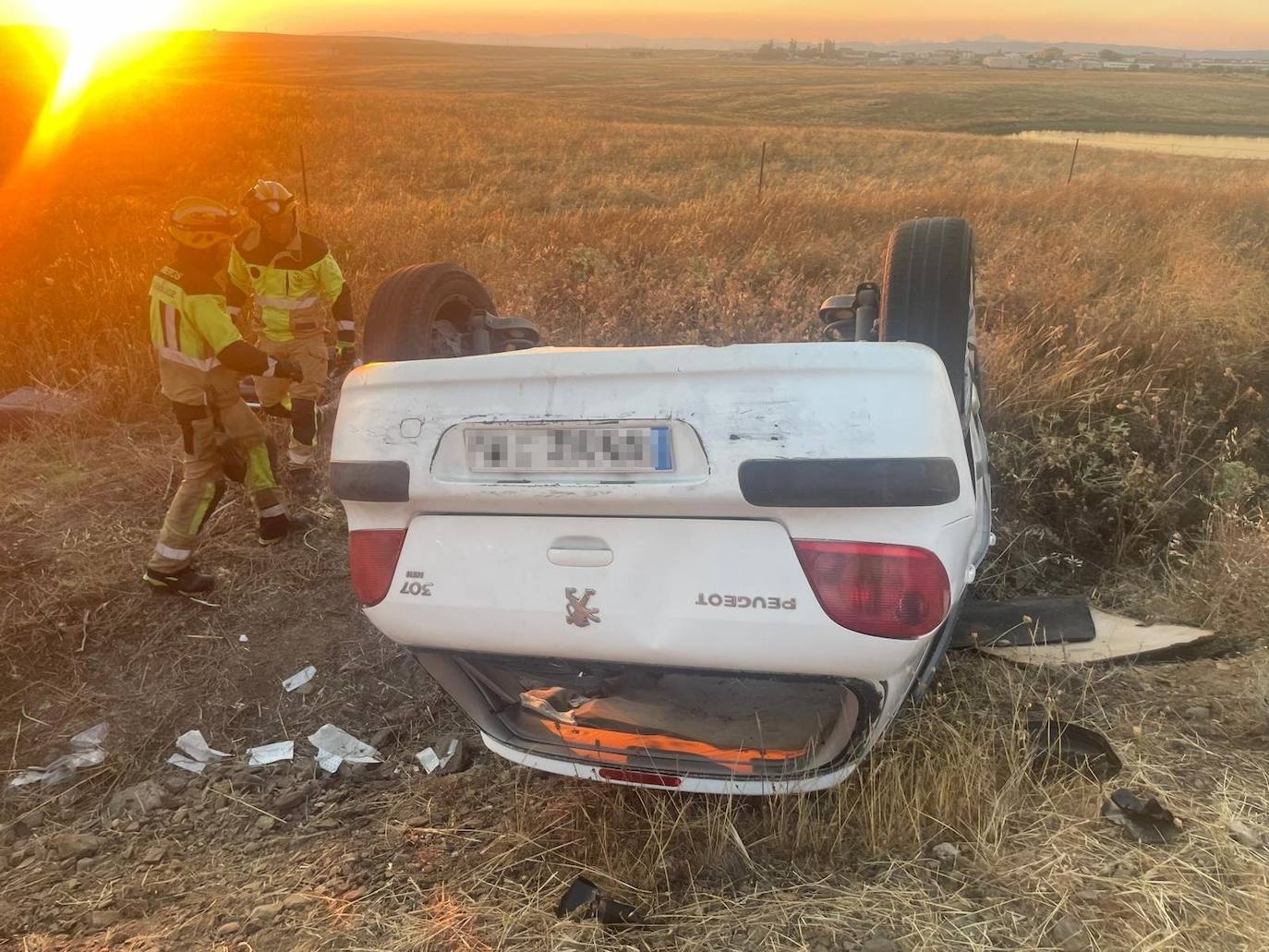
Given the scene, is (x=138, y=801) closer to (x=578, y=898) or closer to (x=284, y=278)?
(x=578, y=898)

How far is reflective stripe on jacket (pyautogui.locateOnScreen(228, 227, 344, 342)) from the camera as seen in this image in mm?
4938

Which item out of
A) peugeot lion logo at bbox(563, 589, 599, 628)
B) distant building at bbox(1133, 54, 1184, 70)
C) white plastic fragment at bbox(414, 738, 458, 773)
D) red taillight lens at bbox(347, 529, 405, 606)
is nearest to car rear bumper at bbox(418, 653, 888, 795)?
peugeot lion logo at bbox(563, 589, 599, 628)

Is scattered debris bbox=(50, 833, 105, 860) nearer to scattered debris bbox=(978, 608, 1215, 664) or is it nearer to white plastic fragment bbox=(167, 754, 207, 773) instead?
white plastic fragment bbox=(167, 754, 207, 773)

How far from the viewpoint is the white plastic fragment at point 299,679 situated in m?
3.21

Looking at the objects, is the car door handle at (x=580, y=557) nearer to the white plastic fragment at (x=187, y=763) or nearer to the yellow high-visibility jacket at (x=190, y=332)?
the white plastic fragment at (x=187, y=763)

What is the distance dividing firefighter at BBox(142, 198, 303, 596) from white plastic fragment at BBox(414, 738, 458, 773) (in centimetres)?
162

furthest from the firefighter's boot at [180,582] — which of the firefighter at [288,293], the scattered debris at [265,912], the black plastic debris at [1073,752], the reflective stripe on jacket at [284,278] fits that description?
the black plastic debris at [1073,752]

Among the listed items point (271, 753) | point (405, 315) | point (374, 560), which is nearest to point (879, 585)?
point (374, 560)

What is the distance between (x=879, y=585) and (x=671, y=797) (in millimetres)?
1067

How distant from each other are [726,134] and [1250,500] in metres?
22.7

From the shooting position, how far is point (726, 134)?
24.4 meters

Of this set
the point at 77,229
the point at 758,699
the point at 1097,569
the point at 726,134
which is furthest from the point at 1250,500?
the point at 726,134

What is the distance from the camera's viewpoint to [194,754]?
288 centimetres

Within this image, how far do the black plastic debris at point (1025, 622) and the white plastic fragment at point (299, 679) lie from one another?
2.40 m
